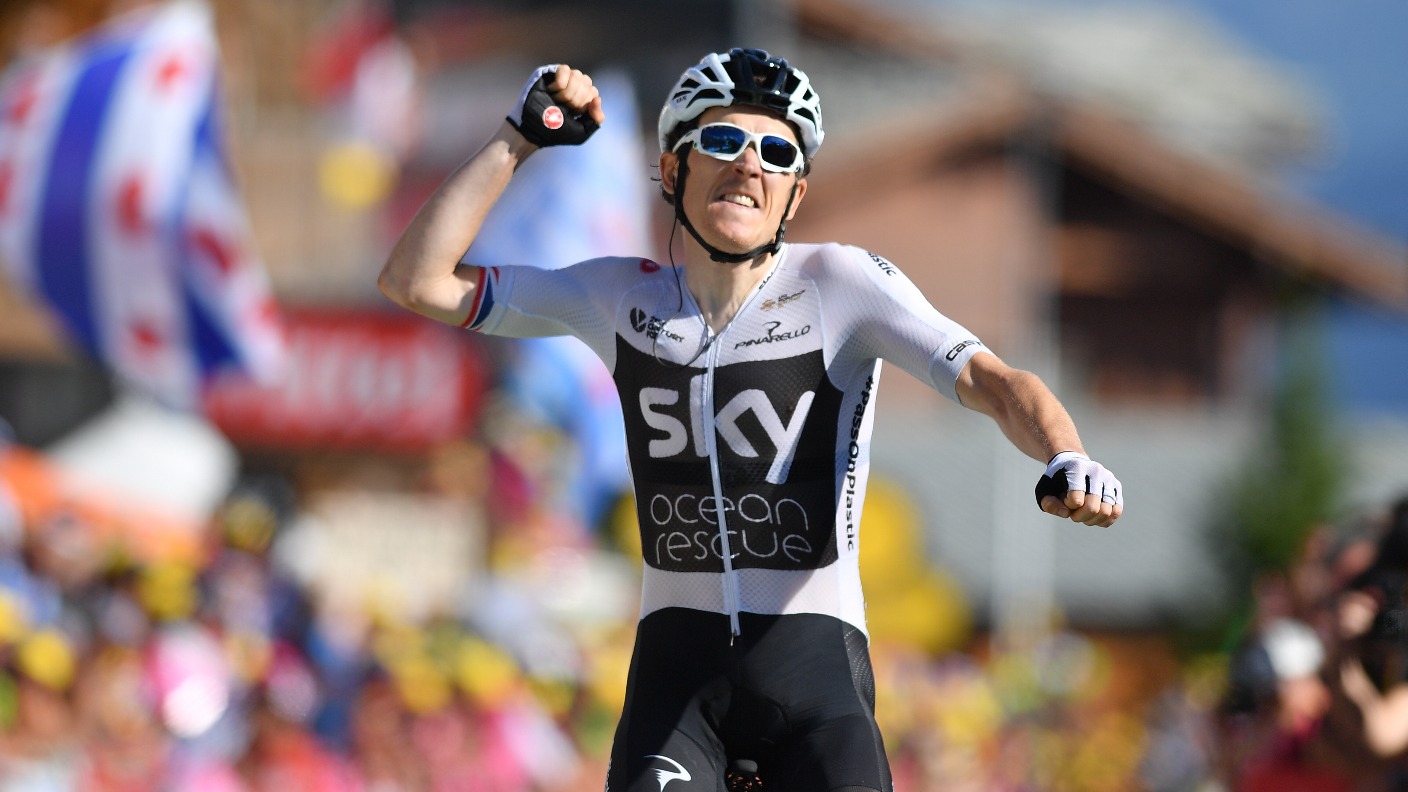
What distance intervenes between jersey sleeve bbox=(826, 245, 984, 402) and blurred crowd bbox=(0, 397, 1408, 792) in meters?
2.21

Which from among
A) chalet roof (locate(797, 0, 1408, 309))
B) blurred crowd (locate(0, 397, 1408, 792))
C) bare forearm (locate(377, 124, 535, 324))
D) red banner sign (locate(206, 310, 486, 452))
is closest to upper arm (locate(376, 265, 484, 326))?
bare forearm (locate(377, 124, 535, 324))

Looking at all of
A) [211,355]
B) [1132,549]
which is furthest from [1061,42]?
[211,355]

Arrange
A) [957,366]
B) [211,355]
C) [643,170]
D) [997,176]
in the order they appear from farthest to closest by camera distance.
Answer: [997,176] → [643,170] → [211,355] → [957,366]

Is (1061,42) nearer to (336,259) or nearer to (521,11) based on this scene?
(521,11)

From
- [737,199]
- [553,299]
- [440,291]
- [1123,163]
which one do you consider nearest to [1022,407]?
[737,199]

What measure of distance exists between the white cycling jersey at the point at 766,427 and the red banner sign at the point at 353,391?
18604 millimetres

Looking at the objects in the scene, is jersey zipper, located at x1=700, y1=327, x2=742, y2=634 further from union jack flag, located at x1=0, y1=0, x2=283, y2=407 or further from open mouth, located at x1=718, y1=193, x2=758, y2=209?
union jack flag, located at x1=0, y1=0, x2=283, y2=407

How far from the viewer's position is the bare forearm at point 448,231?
4738mm

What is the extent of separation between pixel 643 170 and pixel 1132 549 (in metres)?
8.15

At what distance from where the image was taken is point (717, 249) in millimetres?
4734

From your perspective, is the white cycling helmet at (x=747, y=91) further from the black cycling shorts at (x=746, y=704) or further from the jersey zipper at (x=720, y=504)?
the black cycling shorts at (x=746, y=704)

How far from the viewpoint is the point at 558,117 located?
475cm

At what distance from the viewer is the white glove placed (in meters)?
3.82

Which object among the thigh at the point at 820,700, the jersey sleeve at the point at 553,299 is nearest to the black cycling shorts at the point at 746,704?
the thigh at the point at 820,700
